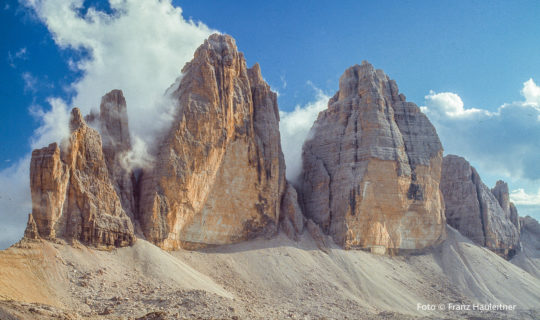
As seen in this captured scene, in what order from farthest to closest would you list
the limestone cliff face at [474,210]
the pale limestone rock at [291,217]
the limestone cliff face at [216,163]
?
the limestone cliff face at [474,210] < the pale limestone rock at [291,217] < the limestone cliff face at [216,163]

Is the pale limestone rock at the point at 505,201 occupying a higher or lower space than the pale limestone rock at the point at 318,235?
higher

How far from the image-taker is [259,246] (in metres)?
47.7

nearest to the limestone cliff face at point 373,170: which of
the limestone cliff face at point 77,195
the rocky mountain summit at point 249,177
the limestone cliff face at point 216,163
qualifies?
the rocky mountain summit at point 249,177

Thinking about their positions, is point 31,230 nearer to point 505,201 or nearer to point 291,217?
point 291,217

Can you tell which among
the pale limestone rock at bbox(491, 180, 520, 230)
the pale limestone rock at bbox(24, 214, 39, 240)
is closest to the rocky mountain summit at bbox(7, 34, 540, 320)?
the pale limestone rock at bbox(24, 214, 39, 240)

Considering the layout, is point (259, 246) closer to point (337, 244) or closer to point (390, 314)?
point (337, 244)

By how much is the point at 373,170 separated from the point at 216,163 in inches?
Result: 779

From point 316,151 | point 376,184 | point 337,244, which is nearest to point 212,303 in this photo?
point 337,244

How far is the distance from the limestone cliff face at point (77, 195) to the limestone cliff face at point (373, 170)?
26.3 m

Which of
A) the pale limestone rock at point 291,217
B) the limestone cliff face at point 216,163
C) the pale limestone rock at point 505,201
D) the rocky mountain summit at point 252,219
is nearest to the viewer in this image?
the rocky mountain summit at point 252,219

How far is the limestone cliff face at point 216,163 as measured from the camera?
4266 cm

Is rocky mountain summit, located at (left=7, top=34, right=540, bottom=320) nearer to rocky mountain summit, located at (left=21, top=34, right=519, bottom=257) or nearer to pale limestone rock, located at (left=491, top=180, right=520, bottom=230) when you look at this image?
rocky mountain summit, located at (left=21, top=34, right=519, bottom=257)

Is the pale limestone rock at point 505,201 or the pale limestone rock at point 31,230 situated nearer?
the pale limestone rock at point 31,230

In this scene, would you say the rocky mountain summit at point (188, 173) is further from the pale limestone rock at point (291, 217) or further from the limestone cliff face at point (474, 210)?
the limestone cliff face at point (474, 210)
